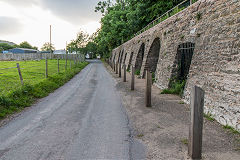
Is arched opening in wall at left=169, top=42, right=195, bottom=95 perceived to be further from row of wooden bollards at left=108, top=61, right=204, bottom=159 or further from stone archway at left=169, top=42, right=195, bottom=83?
row of wooden bollards at left=108, top=61, right=204, bottom=159

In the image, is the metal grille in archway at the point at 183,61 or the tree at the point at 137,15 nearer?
the metal grille in archway at the point at 183,61

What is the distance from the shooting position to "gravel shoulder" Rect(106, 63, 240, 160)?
312 centimetres

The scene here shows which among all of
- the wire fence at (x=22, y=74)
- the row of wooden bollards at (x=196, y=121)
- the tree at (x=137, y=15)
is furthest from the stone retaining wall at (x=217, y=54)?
the tree at (x=137, y=15)

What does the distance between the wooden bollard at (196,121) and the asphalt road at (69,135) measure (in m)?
0.86

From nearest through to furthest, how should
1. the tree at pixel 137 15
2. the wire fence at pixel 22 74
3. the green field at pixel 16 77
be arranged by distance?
the wire fence at pixel 22 74, the green field at pixel 16 77, the tree at pixel 137 15

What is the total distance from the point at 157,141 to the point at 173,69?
5.65 m

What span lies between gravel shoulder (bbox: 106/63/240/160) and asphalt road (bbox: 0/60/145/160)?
29 cm

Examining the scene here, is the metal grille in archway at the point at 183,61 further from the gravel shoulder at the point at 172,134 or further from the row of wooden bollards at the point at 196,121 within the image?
the row of wooden bollards at the point at 196,121

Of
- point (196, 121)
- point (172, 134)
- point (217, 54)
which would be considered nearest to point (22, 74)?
point (172, 134)

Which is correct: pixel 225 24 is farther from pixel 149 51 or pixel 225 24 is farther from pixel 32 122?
pixel 149 51

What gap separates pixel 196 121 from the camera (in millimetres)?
2852

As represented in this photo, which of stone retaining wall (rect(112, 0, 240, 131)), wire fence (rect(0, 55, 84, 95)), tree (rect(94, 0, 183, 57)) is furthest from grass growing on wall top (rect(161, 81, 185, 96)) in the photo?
tree (rect(94, 0, 183, 57))

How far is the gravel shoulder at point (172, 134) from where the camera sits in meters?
3.12

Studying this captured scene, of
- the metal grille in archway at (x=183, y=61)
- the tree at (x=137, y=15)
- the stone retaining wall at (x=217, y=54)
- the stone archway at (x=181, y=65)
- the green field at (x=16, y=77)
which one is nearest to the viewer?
the stone retaining wall at (x=217, y=54)
